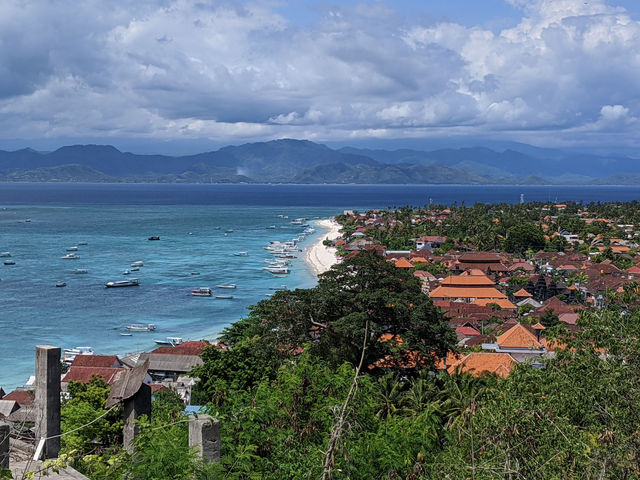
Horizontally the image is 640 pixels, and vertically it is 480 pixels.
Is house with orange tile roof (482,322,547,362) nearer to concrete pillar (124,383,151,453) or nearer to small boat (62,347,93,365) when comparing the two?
small boat (62,347,93,365)

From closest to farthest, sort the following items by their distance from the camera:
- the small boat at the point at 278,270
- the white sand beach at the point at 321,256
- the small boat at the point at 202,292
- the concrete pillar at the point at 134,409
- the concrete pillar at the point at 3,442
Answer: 1. the concrete pillar at the point at 3,442
2. the concrete pillar at the point at 134,409
3. the small boat at the point at 202,292
4. the small boat at the point at 278,270
5. the white sand beach at the point at 321,256

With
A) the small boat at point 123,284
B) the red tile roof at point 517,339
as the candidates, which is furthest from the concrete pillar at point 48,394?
the small boat at point 123,284

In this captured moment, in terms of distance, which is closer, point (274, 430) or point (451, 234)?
point (274, 430)

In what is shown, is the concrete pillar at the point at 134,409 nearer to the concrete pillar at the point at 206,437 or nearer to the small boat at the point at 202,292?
the concrete pillar at the point at 206,437

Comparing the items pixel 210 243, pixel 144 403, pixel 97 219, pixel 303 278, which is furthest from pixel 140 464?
pixel 97 219

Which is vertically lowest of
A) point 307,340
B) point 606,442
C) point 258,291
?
point 258,291

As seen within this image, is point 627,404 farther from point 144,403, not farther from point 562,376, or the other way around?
point 144,403
